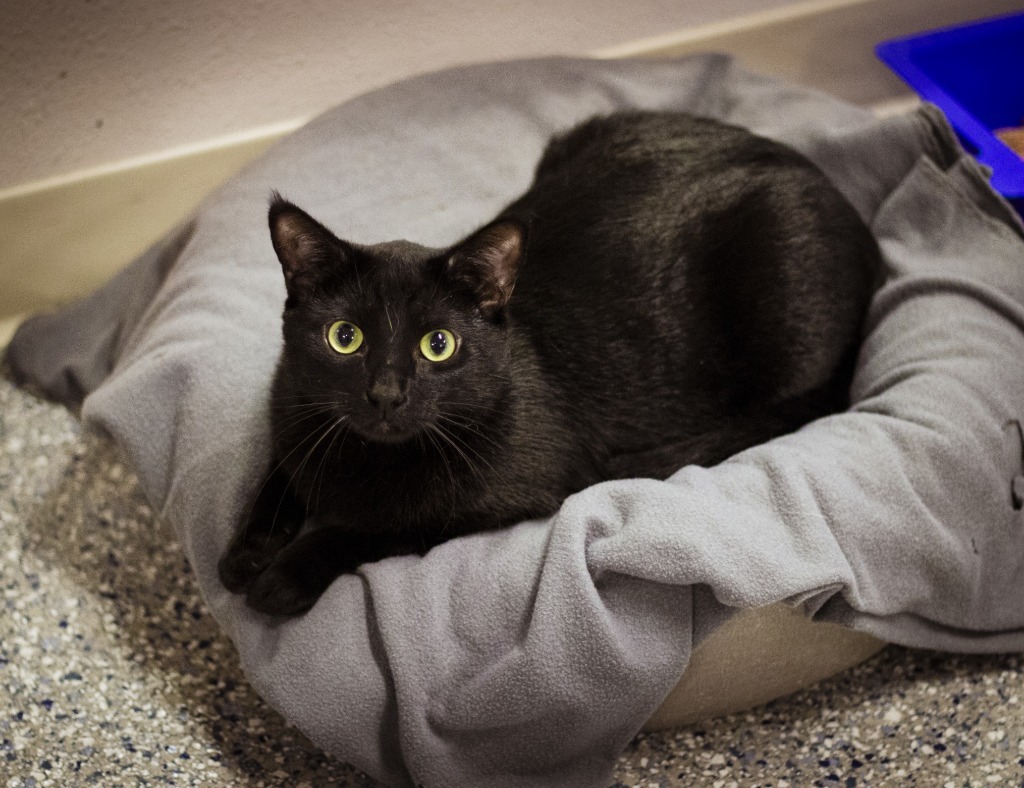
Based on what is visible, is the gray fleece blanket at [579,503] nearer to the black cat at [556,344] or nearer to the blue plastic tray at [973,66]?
the black cat at [556,344]

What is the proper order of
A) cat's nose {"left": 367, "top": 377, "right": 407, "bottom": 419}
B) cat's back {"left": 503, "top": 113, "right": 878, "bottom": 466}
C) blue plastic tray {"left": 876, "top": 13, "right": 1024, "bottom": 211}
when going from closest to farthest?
cat's nose {"left": 367, "top": 377, "right": 407, "bottom": 419} → cat's back {"left": 503, "top": 113, "right": 878, "bottom": 466} → blue plastic tray {"left": 876, "top": 13, "right": 1024, "bottom": 211}

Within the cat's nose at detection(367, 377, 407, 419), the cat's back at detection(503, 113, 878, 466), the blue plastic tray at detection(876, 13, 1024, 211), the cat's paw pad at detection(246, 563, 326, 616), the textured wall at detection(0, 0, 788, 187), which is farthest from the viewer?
the blue plastic tray at detection(876, 13, 1024, 211)

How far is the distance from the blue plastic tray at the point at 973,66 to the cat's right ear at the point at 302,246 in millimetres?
1226

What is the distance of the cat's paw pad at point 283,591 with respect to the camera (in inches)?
48.3

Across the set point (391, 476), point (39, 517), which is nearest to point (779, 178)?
point (391, 476)

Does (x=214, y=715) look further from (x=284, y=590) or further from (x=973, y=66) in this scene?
(x=973, y=66)

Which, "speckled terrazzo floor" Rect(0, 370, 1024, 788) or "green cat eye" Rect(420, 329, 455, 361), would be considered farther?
"speckled terrazzo floor" Rect(0, 370, 1024, 788)

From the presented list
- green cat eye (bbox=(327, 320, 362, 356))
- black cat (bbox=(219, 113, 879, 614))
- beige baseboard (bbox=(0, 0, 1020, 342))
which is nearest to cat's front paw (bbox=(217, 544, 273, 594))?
black cat (bbox=(219, 113, 879, 614))

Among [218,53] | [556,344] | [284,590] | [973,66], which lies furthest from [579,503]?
[973,66]

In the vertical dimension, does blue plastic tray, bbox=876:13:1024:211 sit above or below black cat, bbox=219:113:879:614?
above

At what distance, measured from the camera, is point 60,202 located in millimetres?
1966

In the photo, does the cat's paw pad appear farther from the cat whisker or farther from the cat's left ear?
the cat's left ear

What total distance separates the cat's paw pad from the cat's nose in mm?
272

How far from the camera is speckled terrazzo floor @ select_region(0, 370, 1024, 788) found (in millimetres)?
1276
